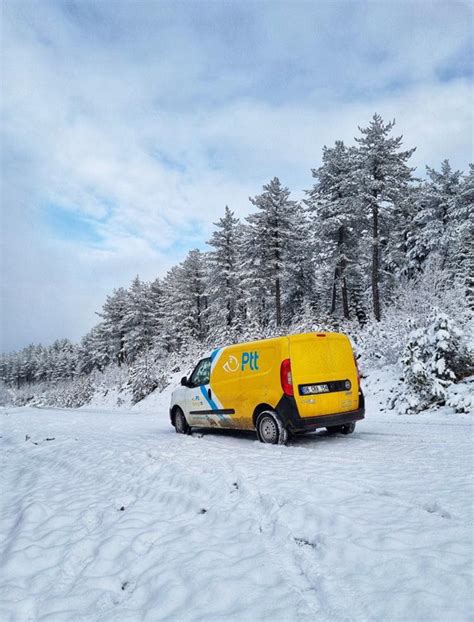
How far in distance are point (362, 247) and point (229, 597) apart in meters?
29.4

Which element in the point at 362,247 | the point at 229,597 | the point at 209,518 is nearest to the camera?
the point at 229,597

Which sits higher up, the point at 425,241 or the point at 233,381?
the point at 425,241

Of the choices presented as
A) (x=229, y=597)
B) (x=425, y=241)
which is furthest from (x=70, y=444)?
(x=425, y=241)

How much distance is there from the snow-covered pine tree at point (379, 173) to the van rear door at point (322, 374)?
1973 cm

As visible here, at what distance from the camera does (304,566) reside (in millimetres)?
2930

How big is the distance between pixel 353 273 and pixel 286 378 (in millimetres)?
25249

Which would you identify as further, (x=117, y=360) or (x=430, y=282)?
(x=117, y=360)

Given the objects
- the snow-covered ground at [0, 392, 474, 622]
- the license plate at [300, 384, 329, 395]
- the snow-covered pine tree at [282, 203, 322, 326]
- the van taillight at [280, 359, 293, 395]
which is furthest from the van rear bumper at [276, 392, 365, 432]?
the snow-covered pine tree at [282, 203, 322, 326]

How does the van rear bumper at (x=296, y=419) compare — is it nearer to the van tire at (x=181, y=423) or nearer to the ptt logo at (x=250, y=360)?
the ptt logo at (x=250, y=360)

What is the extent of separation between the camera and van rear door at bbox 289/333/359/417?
6926 mm

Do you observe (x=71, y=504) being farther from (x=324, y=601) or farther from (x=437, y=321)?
(x=437, y=321)

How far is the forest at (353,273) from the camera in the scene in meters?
14.5

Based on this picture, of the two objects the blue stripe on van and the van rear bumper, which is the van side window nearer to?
the blue stripe on van

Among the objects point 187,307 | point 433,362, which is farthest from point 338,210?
point 187,307
